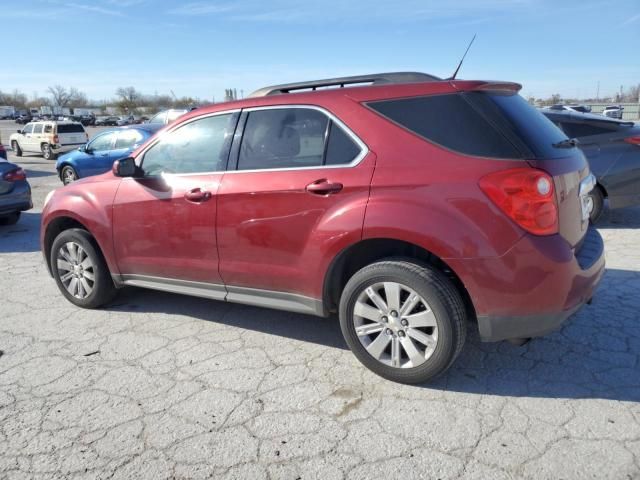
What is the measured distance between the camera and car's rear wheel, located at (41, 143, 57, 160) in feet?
68.3

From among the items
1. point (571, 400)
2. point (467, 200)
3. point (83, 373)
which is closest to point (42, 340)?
point (83, 373)

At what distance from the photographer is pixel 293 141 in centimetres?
328

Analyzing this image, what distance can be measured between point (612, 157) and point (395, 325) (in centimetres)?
519

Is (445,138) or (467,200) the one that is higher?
(445,138)

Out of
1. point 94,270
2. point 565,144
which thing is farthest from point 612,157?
point 94,270

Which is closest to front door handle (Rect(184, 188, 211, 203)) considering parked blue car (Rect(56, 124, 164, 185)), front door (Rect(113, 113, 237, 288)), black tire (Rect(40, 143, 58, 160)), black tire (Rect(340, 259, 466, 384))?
front door (Rect(113, 113, 237, 288))

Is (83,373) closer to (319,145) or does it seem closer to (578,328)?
(319,145)

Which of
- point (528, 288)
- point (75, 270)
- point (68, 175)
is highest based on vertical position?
point (528, 288)

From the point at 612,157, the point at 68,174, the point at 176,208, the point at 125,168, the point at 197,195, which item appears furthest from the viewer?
the point at 68,174

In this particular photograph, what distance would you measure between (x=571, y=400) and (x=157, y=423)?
7.65 feet

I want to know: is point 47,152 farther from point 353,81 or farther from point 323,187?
point 323,187

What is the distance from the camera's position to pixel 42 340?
12.6ft

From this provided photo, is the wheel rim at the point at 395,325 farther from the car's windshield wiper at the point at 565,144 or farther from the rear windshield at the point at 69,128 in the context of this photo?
the rear windshield at the point at 69,128

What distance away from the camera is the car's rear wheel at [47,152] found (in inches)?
819
